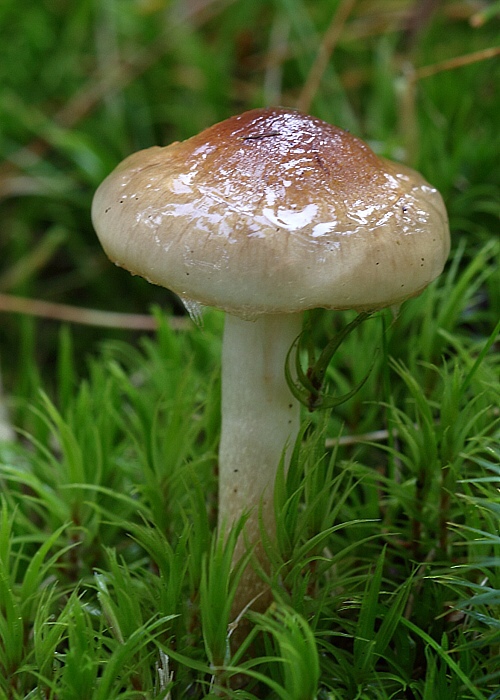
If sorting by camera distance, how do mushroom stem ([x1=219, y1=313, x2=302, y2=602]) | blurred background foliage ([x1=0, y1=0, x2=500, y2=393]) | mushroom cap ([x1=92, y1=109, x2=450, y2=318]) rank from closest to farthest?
mushroom cap ([x1=92, y1=109, x2=450, y2=318]), mushroom stem ([x1=219, y1=313, x2=302, y2=602]), blurred background foliage ([x1=0, y1=0, x2=500, y2=393])

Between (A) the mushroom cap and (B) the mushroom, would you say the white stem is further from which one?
(A) the mushroom cap

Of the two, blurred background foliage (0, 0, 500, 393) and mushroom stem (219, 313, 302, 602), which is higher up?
blurred background foliage (0, 0, 500, 393)

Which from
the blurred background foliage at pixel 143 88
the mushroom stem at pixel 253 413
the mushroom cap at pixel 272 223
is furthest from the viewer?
the blurred background foliage at pixel 143 88

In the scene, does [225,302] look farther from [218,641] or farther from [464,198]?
[464,198]

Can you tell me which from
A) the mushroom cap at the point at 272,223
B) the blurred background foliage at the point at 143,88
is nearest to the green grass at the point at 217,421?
the blurred background foliage at the point at 143,88

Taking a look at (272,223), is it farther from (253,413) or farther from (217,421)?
(217,421)

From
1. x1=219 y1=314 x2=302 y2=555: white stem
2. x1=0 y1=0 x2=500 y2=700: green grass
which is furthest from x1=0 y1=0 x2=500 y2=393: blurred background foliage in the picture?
x1=219 y1=314 x2=302 y2=555: white stem

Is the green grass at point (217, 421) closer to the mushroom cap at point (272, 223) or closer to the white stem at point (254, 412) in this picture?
the white stem at point (254, 412)

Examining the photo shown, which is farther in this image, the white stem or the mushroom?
the white stem

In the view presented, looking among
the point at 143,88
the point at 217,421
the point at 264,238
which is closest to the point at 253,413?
the point at 217,421
